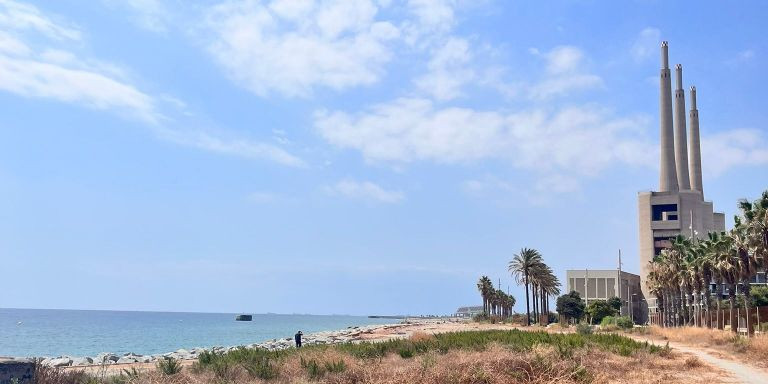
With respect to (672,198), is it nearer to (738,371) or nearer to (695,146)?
(695,146)

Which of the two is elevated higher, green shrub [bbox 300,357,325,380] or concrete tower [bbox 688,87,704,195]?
concrete tower [bbox 688,87,704,195]

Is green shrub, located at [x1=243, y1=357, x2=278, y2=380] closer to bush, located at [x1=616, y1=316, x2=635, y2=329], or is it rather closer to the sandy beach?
the sandy beach

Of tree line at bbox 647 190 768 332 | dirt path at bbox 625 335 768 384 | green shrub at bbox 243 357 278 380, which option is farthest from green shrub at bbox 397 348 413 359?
tree line at bbox 647 190 768 332

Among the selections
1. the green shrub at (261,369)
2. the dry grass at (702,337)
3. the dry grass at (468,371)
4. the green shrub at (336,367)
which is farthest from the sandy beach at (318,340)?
the dry grass at (702,337)

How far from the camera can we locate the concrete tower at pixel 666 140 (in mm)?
150125

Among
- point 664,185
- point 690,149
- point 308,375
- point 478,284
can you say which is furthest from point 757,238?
point 690,149

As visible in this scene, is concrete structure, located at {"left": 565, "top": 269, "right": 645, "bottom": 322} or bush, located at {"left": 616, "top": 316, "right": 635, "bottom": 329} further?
concrete structure, located at {"left": 565, "top": 269, "right": 645, "bottom": 322}

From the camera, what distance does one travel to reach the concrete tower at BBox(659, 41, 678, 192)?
15012cm

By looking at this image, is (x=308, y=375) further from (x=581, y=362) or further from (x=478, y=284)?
(x=478, y=284)

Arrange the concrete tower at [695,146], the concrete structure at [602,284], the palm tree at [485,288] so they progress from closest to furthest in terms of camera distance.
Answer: the palm tree at [485,288] → the concrete structure at [602,284] → the concrete tower at [695,146]

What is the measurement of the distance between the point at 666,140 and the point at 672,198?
13371mm

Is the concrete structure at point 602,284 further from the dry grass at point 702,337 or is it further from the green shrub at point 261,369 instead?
the green shrub at point 261,369

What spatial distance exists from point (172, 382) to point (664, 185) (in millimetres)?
148097

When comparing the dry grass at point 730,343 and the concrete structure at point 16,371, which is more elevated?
the concrete structure at point 16,371
